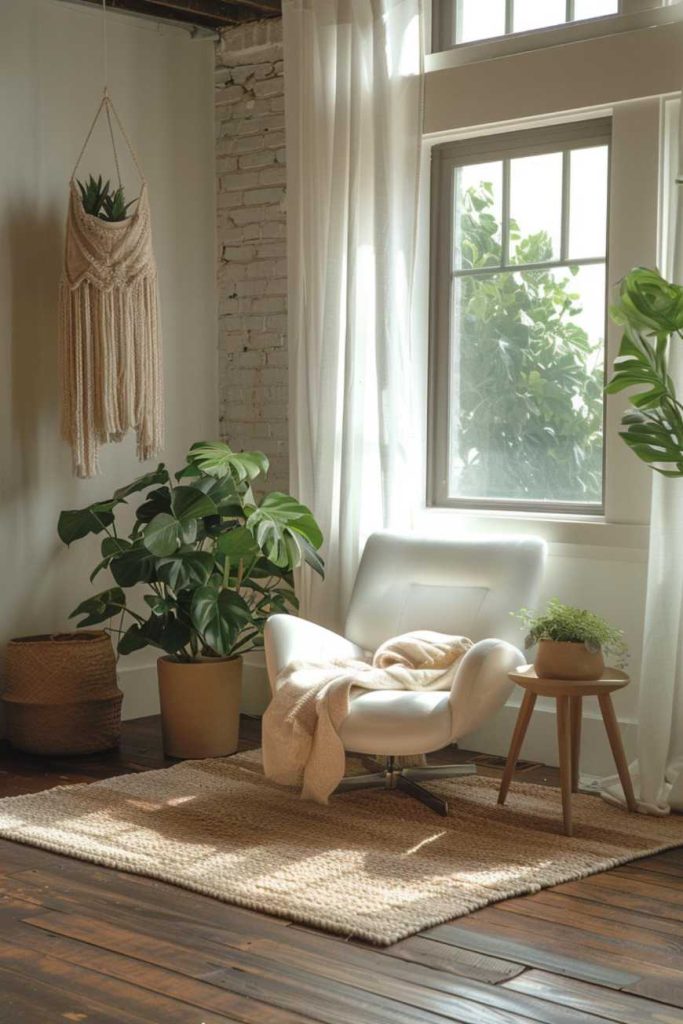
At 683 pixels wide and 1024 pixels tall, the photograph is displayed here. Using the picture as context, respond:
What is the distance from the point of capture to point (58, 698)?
15.6ft

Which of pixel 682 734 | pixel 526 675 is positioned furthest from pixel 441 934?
pixel 682 734

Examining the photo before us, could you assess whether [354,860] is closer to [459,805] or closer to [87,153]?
[459,805]

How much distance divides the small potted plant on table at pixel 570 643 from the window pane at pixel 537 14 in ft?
6.83

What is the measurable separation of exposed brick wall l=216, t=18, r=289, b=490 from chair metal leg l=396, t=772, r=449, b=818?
1658mm

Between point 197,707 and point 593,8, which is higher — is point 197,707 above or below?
below

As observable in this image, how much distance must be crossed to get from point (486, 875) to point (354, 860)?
1.15 ft

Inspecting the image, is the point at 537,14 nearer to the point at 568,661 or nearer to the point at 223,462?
the point at 223,462

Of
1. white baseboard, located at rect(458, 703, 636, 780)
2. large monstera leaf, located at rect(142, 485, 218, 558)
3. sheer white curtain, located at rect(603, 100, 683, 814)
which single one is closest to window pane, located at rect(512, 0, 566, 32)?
sheer white curtain, located at rect(603, 100, 683, 814)

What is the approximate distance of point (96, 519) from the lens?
4773mm

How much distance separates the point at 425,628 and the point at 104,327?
1578 millimetres

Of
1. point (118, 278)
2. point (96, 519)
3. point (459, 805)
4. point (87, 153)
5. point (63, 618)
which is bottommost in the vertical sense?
point (459, 805)

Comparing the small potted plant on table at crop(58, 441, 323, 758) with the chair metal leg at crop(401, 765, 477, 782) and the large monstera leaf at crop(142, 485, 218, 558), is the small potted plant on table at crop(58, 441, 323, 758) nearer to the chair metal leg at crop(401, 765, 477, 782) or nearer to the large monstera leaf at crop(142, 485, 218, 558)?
the large monstera leaf at crop(142, 485, 218, 558)

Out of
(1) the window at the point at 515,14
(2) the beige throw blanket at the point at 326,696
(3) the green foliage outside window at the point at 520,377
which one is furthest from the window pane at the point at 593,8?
(2) the beige throw blanket at the point at 326,696

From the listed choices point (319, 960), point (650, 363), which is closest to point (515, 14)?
point (650, 363)
